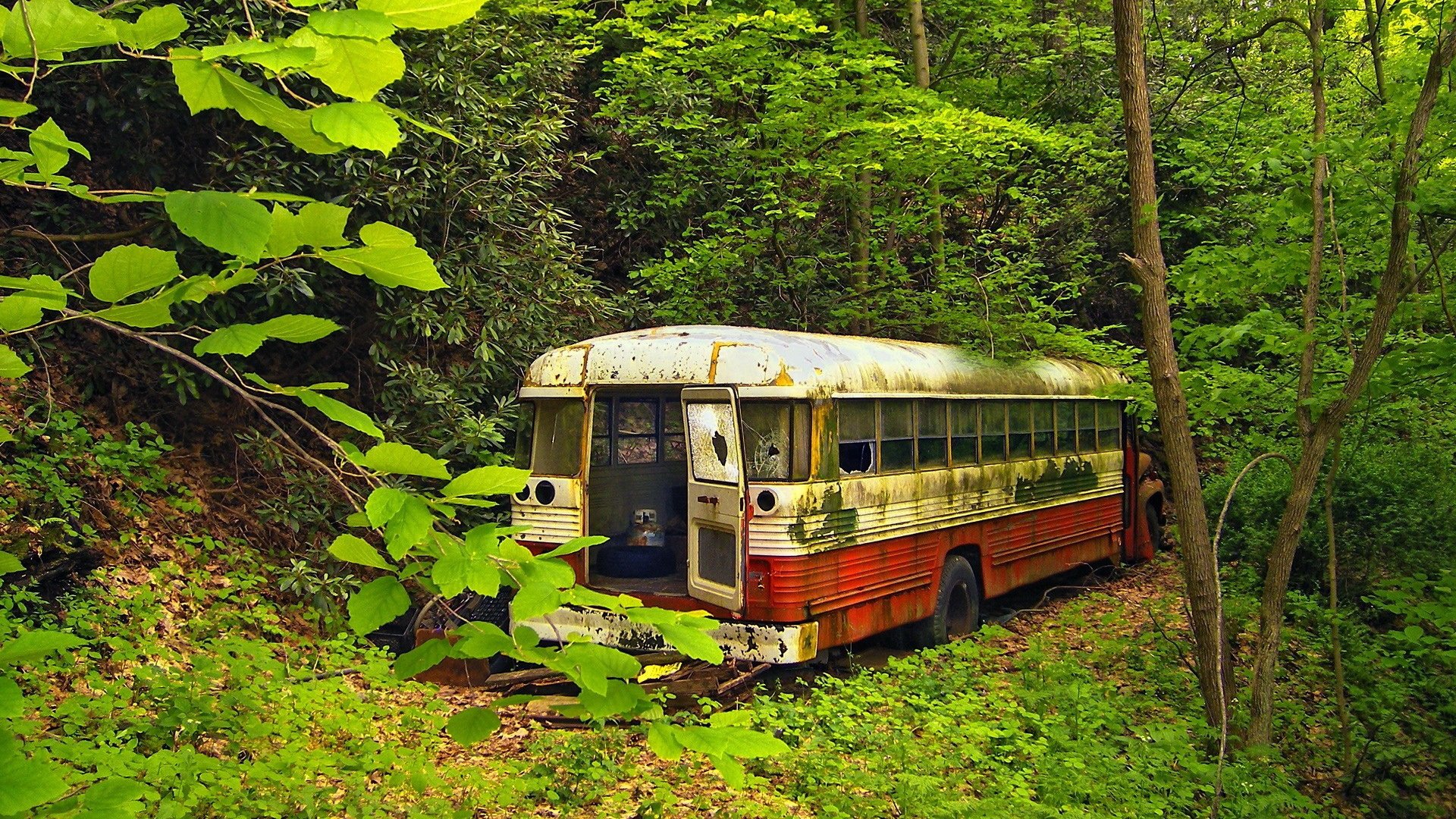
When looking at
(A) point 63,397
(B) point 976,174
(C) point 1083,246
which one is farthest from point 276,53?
(C) point 1083,246

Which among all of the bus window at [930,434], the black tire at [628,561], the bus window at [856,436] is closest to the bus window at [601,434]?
the black tire at [628,561]

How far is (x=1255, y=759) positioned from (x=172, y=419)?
9264mm

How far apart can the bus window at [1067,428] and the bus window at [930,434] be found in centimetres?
269

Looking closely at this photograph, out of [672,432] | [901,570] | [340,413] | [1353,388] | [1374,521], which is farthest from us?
[1374,521]

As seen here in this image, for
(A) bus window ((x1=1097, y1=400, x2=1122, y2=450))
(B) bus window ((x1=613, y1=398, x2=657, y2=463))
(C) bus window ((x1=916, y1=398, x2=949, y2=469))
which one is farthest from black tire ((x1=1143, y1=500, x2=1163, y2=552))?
(B) bus window ((x1=613, y1=398, x2=657, y2=463))

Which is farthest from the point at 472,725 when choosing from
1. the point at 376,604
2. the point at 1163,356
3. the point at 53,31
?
the point at 1163,356

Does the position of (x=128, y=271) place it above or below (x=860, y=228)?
below

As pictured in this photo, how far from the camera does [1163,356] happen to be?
6.57 meters

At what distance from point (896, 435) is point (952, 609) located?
6.70 ft

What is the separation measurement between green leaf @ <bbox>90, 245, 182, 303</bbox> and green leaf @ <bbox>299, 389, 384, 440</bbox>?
0.90 ft

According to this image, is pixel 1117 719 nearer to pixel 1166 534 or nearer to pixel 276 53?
pixel 276 53

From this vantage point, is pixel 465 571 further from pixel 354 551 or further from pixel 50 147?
pixel 50 147

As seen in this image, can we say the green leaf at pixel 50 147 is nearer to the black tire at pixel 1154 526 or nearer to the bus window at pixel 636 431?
the bus window at pixel 636 431

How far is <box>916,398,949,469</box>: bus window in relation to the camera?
348 inches
